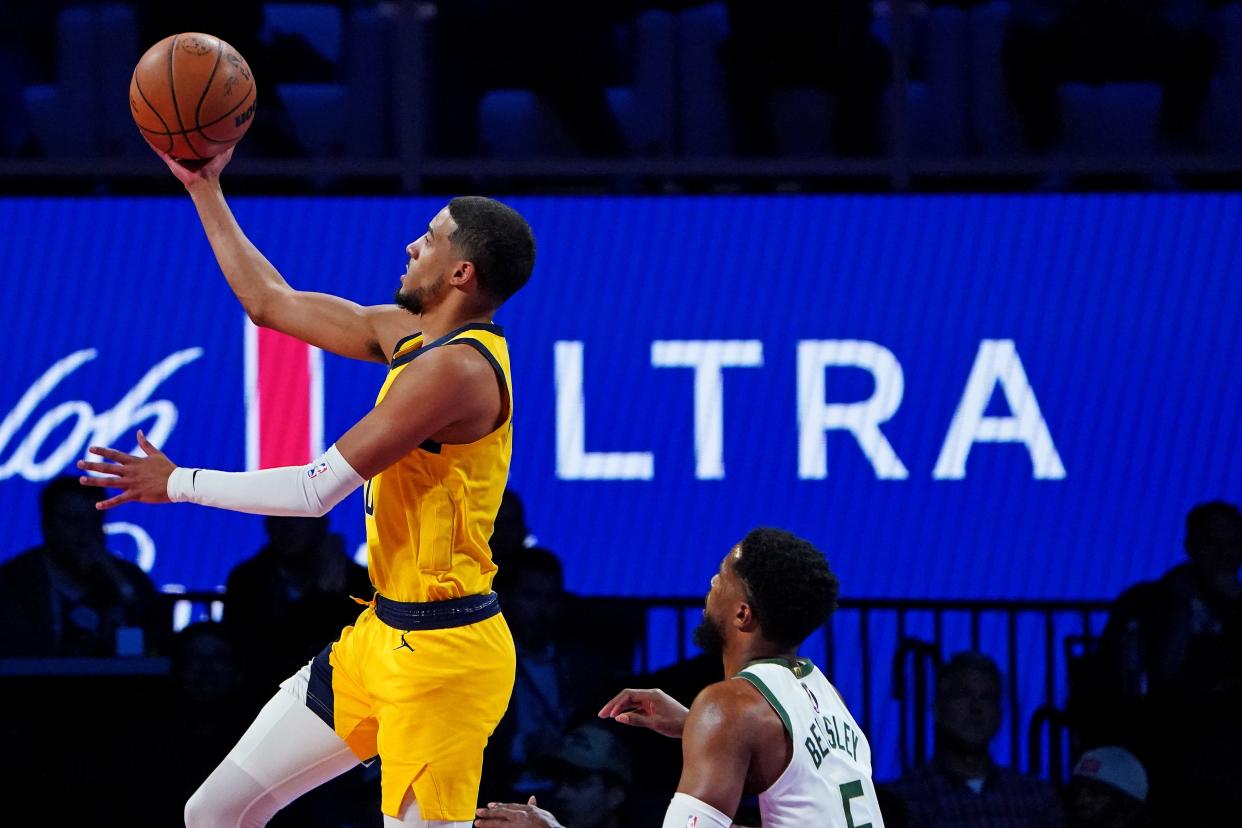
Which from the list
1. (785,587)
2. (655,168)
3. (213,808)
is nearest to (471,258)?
(785,587)

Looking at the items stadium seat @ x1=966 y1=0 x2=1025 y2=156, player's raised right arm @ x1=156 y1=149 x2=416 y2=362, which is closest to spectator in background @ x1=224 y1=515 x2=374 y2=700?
player's raised right arm @ x1=156 y1=149 x2=416 y2=362

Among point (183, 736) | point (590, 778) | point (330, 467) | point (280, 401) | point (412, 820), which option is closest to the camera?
point (330, 467)

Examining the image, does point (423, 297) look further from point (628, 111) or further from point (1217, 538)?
point (628, 111)

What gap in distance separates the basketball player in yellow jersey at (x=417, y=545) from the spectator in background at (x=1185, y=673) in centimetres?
326

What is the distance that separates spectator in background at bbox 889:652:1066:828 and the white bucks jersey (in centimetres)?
282

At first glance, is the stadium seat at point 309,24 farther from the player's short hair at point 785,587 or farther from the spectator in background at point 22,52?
the player's short hair at point 785,587

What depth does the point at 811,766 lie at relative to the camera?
334 cm

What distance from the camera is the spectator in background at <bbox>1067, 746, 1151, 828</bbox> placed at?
608 centimetres

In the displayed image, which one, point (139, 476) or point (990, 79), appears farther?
point (990, 79)

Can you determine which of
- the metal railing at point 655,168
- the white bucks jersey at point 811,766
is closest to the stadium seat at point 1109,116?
the metal railing at point 655,168

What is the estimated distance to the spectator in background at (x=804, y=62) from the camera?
8.28 meters

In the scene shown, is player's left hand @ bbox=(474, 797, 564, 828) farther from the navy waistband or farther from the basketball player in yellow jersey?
the navy waistband

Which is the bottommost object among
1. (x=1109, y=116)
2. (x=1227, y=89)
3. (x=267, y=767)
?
(x=267, y=767)

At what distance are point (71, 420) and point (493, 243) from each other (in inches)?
175
